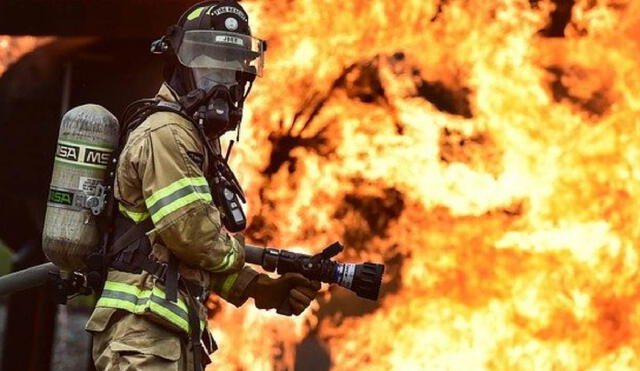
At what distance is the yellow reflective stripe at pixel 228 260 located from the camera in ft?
15.6

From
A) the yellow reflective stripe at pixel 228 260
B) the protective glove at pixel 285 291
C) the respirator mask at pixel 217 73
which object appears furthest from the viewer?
the protective glove at pixel 285 291

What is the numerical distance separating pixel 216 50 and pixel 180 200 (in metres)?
0.75

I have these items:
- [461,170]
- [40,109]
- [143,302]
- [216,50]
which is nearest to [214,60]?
[216,50]

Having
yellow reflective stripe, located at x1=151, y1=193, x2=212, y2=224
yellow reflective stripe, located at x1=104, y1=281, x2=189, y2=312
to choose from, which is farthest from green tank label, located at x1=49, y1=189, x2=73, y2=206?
yellow reflective stripe, located at x1=151, y1=193, x2=212, y2=224

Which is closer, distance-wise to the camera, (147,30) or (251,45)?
(251,45)

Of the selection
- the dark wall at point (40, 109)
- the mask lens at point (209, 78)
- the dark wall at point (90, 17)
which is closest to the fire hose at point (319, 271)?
the mask lens at point (209, 78)

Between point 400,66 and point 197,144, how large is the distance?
2655mm

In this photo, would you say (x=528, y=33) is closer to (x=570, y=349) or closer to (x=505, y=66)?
(x=505, y=66)

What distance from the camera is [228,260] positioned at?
15.7 feet

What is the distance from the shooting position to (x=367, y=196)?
757 centimetres

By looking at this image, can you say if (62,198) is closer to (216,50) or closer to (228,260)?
(228,260)

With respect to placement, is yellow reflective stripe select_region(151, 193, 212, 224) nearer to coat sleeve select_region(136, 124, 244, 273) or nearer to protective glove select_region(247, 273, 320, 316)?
coat sleeve select_region(136, 124, 244, 273)

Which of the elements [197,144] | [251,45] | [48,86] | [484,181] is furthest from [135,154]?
[48,86]

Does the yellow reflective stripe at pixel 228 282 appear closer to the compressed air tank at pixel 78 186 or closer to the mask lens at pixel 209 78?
the compressed air tank at pixel 78 186
